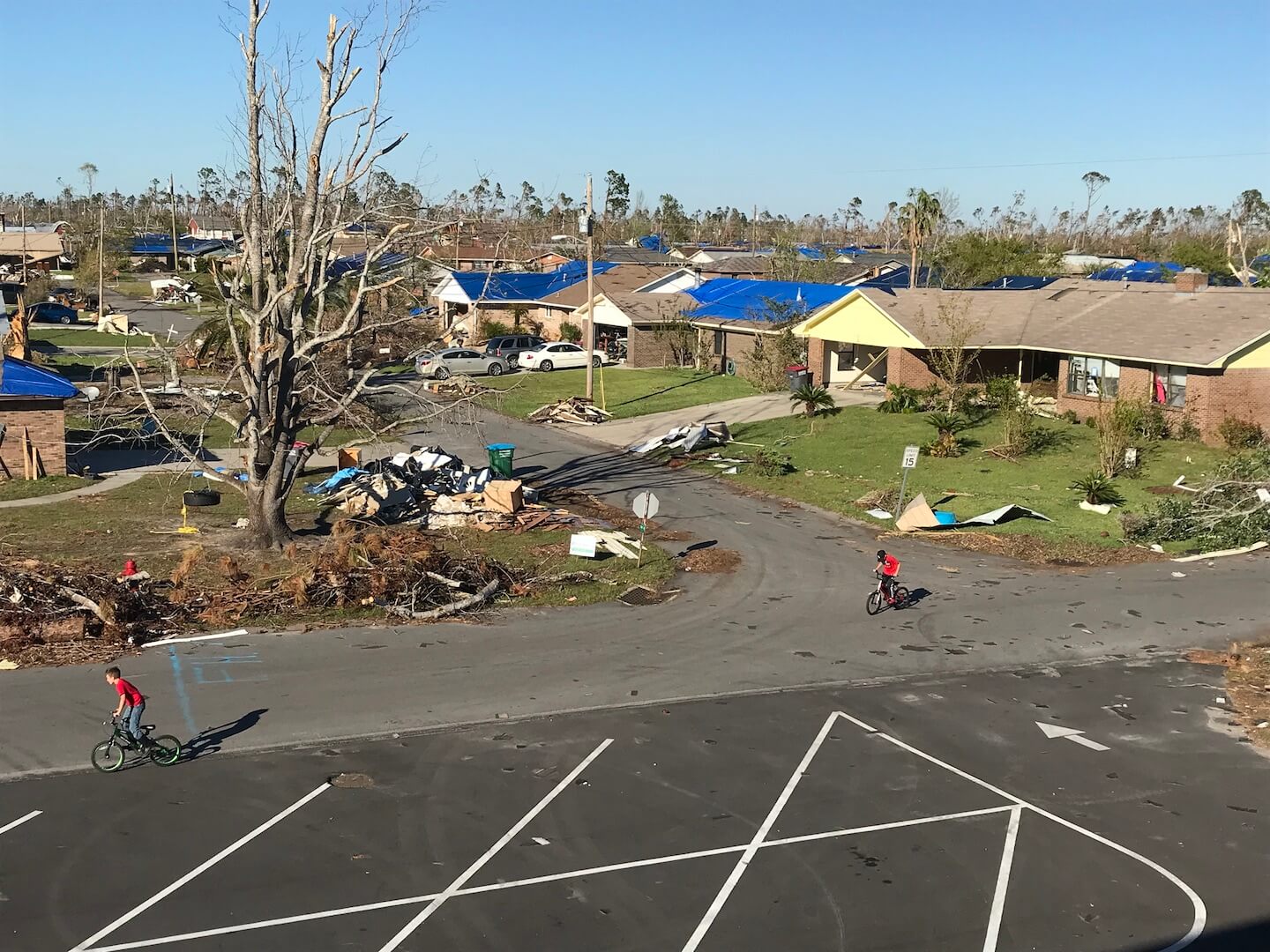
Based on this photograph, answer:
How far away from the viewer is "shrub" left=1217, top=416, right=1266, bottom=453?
31.5 meters

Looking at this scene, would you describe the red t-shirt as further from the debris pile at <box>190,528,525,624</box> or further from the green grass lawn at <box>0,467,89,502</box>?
the green grass lawn at <box>0,467,89,502</box>

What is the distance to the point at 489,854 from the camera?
38.7 feet

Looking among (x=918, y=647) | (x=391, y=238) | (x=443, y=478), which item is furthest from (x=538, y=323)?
(x=918, y=647)

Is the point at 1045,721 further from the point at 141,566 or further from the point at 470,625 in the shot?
the point at 141,566

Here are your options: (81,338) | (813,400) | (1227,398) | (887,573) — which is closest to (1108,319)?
(1227,398)

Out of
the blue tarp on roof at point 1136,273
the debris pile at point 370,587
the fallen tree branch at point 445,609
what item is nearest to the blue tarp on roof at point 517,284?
the blue tarp on roof at point 1136,273

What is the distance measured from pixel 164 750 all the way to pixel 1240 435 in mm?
28163

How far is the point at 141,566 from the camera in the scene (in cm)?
2159

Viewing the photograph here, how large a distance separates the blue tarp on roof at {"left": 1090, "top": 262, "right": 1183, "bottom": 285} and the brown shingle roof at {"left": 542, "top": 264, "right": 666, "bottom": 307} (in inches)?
1043

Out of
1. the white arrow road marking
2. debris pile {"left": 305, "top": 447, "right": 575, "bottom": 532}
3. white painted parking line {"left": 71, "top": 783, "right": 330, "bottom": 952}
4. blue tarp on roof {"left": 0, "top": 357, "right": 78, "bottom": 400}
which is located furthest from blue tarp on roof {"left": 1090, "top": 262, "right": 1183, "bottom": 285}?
white painted parking line {"left": 71, "top": 783, "right": 330, "bottom": 952}

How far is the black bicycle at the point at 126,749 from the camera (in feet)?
44.4

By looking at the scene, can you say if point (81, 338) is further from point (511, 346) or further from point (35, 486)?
point (35, 486)

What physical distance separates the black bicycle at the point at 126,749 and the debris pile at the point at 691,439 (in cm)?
2254

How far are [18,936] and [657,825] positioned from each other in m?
5.97
